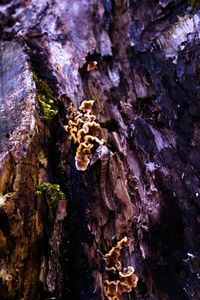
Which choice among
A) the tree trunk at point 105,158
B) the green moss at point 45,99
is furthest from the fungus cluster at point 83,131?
the green moss at point 45,99

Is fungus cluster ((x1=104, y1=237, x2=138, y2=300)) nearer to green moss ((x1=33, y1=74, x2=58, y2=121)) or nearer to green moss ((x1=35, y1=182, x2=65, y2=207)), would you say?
green moss ((x1=35, y1=182, x2=65, y2=207))

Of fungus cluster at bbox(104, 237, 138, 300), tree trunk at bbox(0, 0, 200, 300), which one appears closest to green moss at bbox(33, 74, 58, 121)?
tree trunk at bbox(0, 0, 200, 300)

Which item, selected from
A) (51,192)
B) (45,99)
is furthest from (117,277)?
(45,99)

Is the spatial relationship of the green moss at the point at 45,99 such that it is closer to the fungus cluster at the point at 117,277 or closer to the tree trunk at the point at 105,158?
the tree trunk at the point at 105,158

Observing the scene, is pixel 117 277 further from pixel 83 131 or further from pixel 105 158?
pixel 83 131

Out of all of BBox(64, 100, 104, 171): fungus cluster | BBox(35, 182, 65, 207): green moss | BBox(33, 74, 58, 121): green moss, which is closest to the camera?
BBox(35, 182, 65, 207): green moss

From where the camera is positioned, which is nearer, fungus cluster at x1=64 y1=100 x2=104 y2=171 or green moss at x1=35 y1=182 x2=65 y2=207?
green moss at x1=35 y1=182 x2=65 y2=207
